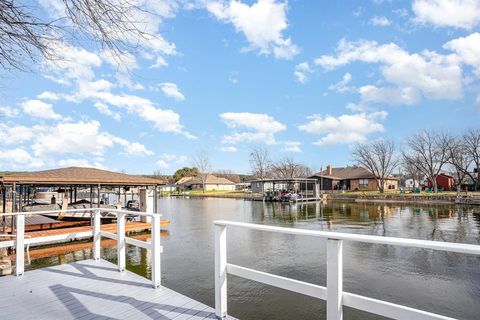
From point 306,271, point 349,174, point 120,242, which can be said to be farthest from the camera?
point 349,174

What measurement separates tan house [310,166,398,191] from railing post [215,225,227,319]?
52.1m

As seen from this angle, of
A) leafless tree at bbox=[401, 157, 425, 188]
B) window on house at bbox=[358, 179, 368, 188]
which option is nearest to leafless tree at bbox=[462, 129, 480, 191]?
leafless tree at bbox=[401, 157, 425, 188]

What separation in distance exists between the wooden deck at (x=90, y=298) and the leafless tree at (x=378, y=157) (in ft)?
174

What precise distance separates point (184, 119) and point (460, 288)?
29.1 metres

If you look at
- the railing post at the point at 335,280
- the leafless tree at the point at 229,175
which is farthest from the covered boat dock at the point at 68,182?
the leafless tree at the point at 229,175

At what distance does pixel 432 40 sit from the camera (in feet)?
60.4

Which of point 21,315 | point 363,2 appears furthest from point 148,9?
point 363,2

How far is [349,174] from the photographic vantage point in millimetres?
58938

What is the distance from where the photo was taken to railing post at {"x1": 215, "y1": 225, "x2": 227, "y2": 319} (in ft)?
11.2

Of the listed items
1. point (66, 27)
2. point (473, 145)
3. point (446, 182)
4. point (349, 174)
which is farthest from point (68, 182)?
point (446, 182)

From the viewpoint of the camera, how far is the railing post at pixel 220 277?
342 centimetres

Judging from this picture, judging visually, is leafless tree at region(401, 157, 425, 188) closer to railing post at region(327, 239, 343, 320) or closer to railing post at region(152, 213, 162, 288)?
railing post at region(152, 213, 162, 288)

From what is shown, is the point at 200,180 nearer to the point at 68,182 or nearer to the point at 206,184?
the point at 206,184

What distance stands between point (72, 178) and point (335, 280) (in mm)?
12512
